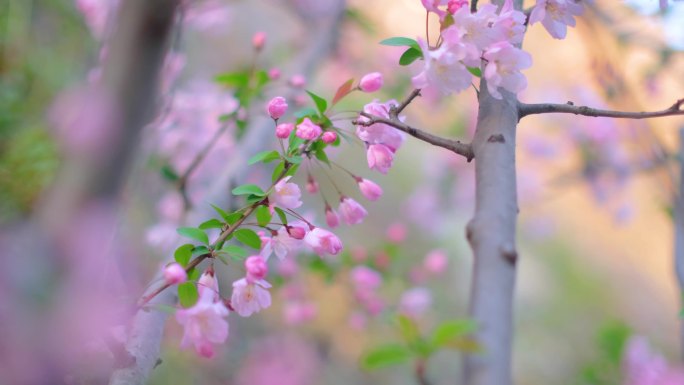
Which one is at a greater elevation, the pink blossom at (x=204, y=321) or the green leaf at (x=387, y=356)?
the pink blossom at (x=204, y=321)

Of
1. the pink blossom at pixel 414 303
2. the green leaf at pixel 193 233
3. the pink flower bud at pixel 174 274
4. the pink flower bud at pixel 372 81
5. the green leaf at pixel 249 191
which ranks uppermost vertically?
the pink blossom at pixel 414 303

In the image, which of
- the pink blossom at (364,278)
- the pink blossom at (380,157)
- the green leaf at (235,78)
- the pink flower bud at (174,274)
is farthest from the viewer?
the pink blossom at (364,278)

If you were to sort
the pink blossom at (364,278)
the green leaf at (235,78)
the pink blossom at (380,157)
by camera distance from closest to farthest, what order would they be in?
the pink blossom at (380,157), the green leaf at (235,78), the pink blossom at (364,278)

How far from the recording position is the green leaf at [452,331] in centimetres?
36

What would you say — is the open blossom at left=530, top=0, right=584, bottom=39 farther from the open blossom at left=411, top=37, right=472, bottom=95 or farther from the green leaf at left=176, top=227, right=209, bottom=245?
the green leaf at left=176, top=227, right=209, bottom=245

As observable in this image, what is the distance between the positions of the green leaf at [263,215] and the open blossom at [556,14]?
31 centimetres

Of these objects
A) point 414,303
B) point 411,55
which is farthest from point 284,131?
point 414,303

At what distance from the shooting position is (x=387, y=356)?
16.1 inches

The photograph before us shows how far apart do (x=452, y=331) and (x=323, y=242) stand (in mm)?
224

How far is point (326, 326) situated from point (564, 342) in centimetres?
105

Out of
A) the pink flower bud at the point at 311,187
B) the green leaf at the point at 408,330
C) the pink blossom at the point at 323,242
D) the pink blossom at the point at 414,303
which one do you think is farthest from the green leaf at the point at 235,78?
the pink blossom at the point at 414,303

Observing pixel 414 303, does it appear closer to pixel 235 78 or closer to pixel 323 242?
pixel 235 78

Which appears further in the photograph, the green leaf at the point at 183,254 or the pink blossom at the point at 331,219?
the pink blossom at the point at 331,219

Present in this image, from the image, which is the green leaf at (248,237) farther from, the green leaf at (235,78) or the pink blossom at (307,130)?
the green leaf at (235,78)
